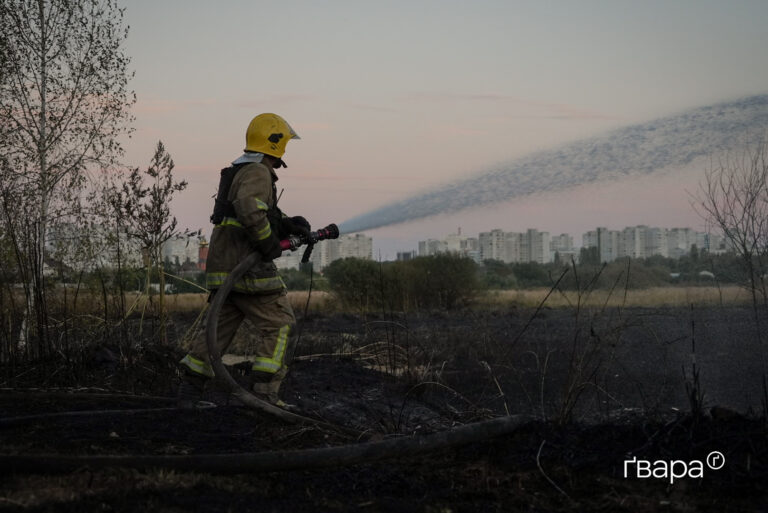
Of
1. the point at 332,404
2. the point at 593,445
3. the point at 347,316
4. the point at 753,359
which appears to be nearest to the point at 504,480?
the point at 593,445

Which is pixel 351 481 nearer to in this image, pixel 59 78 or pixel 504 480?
pixel 504 480

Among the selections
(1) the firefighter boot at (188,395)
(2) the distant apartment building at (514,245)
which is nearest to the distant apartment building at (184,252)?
(1) the firefighter boot at (188,395)

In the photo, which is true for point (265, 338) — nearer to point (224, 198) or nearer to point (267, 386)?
point (267, 386)

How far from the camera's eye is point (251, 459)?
159 inches

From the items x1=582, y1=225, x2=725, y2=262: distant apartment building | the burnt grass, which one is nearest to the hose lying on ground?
the burnt grass

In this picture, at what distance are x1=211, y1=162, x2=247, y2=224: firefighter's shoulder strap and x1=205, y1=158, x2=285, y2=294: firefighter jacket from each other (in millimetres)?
38

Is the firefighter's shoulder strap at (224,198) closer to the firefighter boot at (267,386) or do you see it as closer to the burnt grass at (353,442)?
the firefighter boot at (267,386)

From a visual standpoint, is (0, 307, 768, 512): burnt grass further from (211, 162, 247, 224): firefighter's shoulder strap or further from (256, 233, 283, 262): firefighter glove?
(211, 162, 247, 224): firefighter's shoulder strap

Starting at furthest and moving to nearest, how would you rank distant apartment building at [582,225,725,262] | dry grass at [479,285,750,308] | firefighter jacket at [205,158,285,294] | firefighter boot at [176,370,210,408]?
distant apartment building at [582,225,725,262], dry grass at [479,285,750,308], firefighter boot at [176,370,210,408], firefighter jacket at [205,158,285,294]

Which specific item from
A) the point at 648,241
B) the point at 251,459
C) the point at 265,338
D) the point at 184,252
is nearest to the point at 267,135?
the point at 265,338

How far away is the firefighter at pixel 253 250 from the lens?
5910mm

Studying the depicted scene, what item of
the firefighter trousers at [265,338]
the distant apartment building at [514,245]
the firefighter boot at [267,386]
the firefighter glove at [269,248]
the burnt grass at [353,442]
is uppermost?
the distant apartment building at [514,245]

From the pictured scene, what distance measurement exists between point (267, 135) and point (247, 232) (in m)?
0.78

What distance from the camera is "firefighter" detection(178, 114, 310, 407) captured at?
5.91 m
